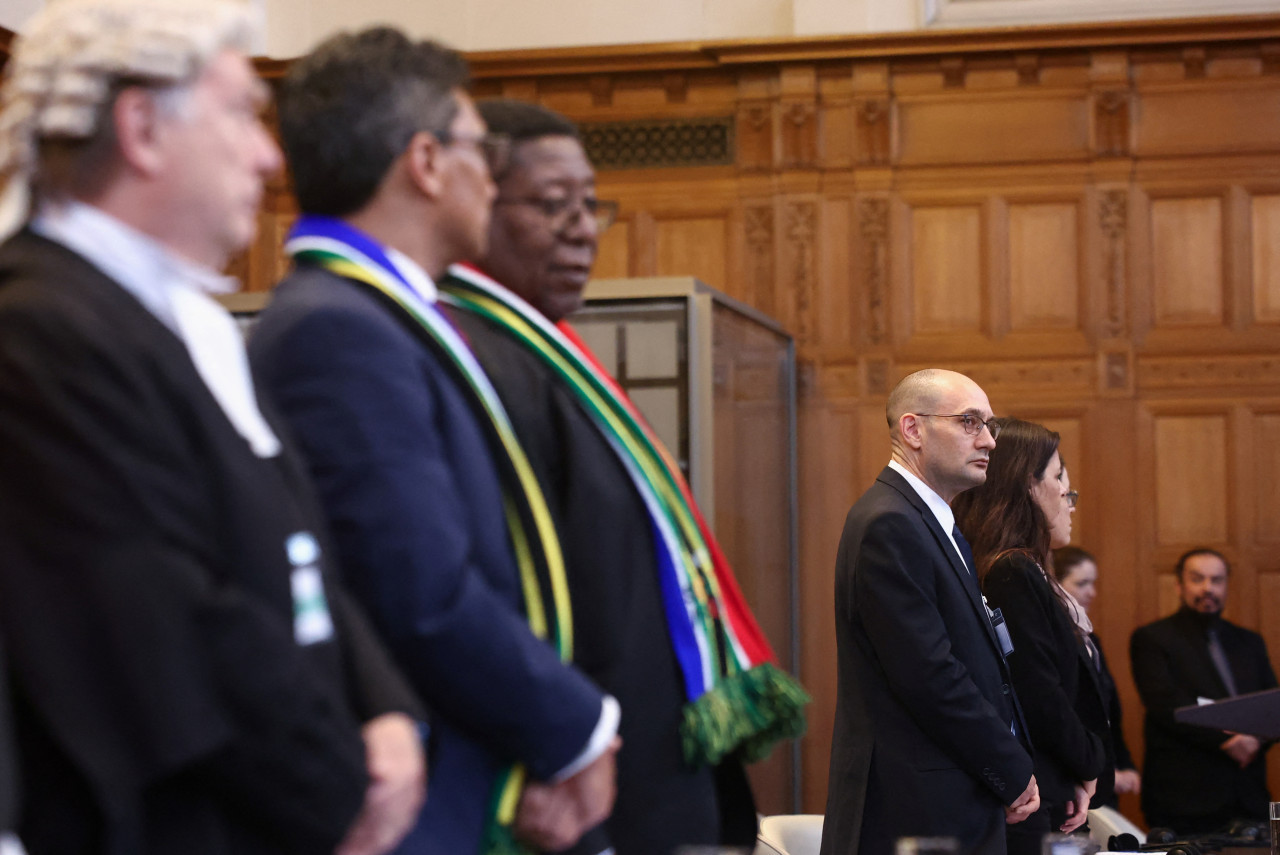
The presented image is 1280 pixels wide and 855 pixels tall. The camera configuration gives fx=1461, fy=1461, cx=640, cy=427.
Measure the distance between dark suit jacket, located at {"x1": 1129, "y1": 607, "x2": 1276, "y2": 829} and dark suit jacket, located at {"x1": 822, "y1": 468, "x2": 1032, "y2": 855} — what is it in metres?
3.04

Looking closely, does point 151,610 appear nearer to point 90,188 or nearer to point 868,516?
point 90,188

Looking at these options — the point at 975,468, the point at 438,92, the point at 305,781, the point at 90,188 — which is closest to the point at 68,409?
the point at 90,188

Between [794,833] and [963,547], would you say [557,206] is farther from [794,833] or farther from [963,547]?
[794,833]

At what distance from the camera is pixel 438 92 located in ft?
5.76

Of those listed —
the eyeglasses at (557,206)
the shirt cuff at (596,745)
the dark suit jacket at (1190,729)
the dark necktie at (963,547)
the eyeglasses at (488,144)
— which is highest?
the eyeglasses at (488,144)

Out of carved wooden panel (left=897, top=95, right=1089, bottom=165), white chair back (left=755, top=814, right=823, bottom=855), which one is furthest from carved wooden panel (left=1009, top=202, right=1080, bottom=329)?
white chair back (left=755, top=814, right=823, bottom=855)

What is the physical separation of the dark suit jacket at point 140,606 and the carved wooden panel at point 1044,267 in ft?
21.4

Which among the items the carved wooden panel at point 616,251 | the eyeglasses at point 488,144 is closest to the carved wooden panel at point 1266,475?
the carved wooden panel at point 616,251

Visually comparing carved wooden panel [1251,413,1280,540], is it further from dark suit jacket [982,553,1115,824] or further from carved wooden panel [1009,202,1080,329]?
dark suit jacket [982,553,1115,824]

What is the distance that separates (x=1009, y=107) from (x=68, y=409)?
22.5 ft

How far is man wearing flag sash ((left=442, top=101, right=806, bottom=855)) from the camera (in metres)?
1.83

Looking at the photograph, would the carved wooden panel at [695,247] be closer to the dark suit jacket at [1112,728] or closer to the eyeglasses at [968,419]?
the dark suit jacket at [1112,728]

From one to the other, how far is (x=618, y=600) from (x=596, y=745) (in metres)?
0.25

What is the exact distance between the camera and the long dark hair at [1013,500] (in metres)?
4.05
